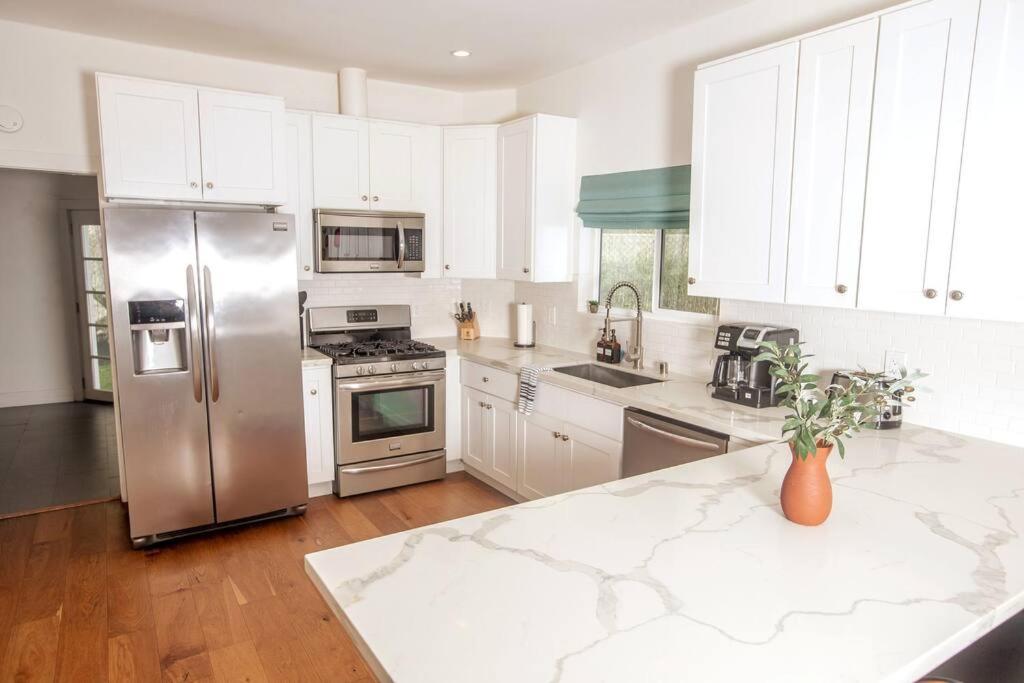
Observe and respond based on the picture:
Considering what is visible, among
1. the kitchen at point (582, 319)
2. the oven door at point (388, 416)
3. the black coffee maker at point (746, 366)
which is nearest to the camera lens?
the kitchen at point (582, 319)

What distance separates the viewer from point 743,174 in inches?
106

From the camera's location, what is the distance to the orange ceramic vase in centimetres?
156

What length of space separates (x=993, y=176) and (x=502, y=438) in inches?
108

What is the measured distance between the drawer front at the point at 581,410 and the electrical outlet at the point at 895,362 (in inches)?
43.3

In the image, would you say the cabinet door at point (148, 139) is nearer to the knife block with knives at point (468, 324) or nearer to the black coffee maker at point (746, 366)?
the knife block with knives at point (468, 324)

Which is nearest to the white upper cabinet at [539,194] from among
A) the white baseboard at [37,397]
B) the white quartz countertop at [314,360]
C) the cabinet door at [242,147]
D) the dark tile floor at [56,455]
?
the white quartz countertop at [314,360]

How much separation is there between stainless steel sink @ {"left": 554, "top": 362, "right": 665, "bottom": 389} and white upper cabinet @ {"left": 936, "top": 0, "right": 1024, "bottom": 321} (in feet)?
Answer: 5.46

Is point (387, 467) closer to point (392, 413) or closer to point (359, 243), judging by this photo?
point (392, 413)

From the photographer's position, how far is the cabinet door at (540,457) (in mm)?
3529

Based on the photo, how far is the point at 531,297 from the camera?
183 inches

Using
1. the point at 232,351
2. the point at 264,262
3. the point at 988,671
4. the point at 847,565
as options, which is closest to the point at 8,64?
the point at 264,262

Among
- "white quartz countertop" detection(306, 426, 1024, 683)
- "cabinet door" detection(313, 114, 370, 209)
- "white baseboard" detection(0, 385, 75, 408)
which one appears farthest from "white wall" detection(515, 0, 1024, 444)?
"white baseboard" detection(0, 385, 75, 408)

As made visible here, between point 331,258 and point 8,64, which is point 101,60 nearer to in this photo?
point 8,64

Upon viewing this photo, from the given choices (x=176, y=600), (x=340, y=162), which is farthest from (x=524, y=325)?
(x=176, y=600)
